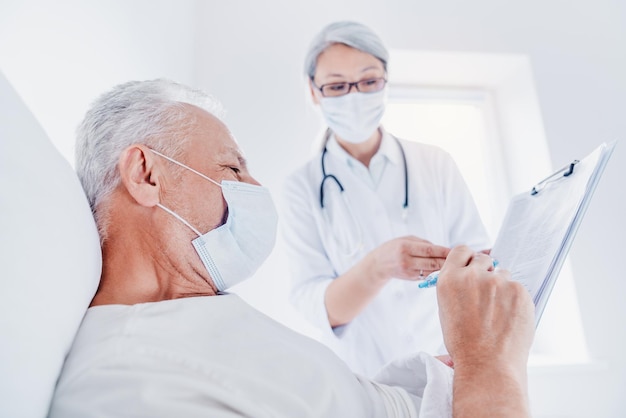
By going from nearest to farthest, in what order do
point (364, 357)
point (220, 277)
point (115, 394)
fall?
point (115, 394)
point (220, 277)
point (364, 357)

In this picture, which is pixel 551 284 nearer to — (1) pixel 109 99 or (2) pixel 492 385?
(2) pixel 492 385

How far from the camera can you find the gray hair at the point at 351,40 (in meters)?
1.34

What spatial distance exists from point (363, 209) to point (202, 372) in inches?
37.0

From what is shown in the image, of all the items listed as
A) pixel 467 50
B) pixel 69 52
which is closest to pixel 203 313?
pixel 69 52

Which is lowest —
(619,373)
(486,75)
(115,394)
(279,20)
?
(619,373)

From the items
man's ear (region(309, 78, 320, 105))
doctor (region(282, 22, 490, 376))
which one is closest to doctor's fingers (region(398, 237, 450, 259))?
doctor (region(282, 22, 490, 376))

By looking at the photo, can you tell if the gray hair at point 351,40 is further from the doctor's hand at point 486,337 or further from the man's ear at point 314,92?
the doctor's hand at point 486,337

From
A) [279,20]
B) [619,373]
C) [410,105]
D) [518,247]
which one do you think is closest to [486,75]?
[410,105]

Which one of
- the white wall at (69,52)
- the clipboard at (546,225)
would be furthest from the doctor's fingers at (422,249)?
the white wall at (69,52)

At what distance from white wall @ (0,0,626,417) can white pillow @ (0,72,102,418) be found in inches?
34.3

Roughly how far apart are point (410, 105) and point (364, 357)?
159 centimetres

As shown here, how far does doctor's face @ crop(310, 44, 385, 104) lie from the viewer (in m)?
1.35

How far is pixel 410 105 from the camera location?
2395 mm

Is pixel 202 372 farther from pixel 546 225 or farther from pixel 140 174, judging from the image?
pixel 546 225
